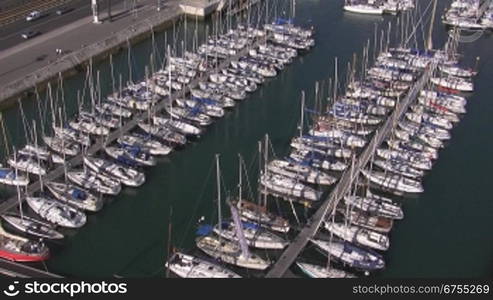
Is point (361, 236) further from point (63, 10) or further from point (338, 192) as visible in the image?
point (63, 10)

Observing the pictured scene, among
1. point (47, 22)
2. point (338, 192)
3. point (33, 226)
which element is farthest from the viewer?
point (47, 22)

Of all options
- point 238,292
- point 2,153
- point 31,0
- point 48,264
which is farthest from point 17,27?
point 238,292

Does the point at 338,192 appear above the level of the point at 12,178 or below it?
above

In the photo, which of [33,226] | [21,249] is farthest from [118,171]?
[21,249]

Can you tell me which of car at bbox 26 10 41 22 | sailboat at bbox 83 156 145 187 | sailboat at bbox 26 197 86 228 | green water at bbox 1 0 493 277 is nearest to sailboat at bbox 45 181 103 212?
sailboat at bbox 26 197 86 228

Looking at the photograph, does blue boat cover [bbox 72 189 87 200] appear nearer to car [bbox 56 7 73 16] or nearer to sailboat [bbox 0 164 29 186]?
sailboat [bbox 0 164 29 186]

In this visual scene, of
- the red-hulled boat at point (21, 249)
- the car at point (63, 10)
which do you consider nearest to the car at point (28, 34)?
the car at point (63, 10)
